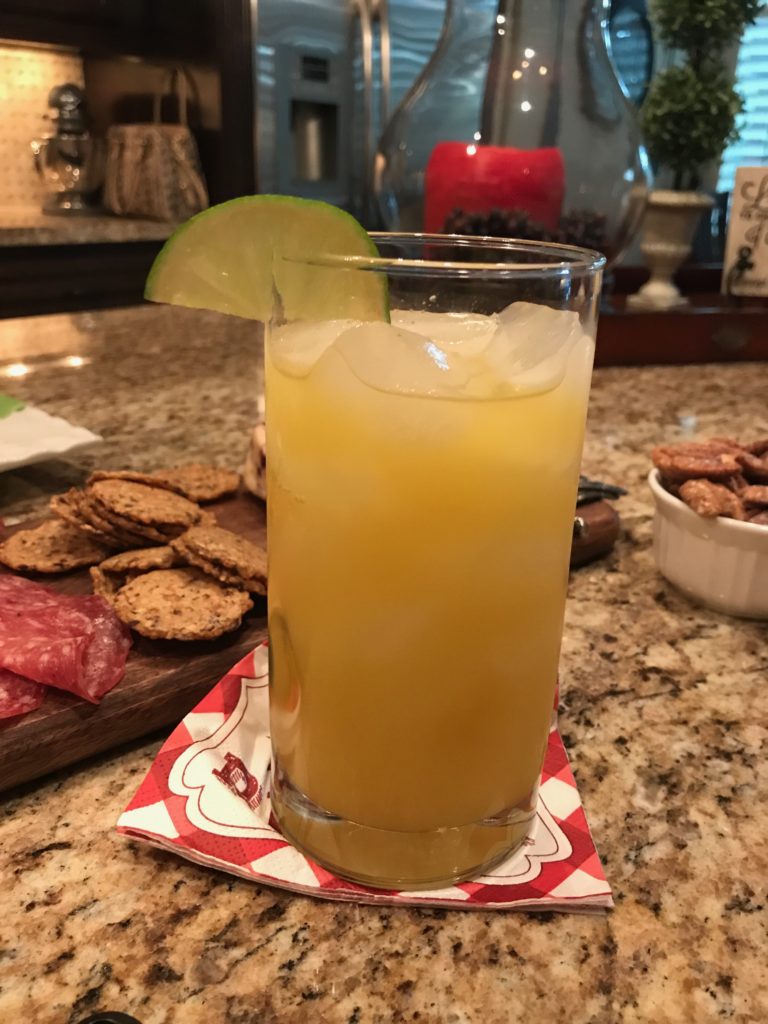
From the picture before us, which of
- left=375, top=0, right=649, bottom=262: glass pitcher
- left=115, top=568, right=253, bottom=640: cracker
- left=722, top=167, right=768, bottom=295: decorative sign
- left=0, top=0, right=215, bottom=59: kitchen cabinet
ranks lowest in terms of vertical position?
left=115, top=568, right=253, bottom=640: cracker

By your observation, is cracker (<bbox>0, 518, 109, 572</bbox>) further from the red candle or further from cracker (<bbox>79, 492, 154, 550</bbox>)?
the red candle

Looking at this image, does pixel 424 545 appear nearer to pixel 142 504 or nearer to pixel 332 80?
pixel 142 504

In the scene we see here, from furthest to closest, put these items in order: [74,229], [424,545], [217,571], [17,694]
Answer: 1. [74,229]
2. [217,571]
3. [17,694]
4. [424,545]

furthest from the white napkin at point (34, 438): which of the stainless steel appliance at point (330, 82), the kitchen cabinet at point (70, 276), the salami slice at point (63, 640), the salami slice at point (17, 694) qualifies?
the stainless steel appliance at point (330, 82)

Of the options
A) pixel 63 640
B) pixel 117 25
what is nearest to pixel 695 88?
pixel 63 640

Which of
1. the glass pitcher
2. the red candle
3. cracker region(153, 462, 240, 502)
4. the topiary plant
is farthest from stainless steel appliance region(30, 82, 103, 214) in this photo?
cracker region(153, 462, 240, 502)

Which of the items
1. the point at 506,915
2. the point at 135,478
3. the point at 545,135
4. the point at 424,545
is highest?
the point at 545,135

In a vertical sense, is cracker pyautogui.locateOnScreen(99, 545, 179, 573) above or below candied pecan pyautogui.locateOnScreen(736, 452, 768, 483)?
below
